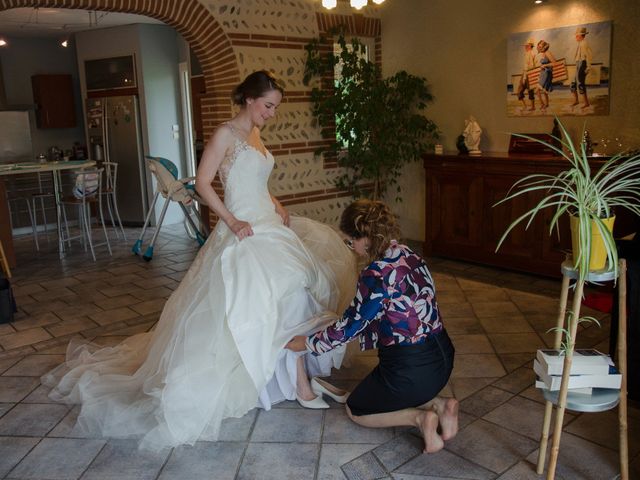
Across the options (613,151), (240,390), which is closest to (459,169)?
(613,151)

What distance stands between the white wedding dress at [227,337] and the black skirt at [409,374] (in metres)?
0.51

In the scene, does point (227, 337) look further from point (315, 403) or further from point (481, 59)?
point (481, 59)

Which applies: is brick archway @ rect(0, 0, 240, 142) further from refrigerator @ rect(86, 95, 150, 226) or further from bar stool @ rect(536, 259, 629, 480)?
bar stool @ rect(536, 259, 629, 480)

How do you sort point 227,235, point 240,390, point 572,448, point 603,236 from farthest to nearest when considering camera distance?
point 227,235, point 240,390, point 572,448, point 603,236

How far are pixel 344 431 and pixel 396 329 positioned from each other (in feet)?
2.06

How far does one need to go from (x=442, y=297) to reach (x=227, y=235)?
2244 mm

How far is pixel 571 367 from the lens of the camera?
218cm

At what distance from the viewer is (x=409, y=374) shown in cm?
260

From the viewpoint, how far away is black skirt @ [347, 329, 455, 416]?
260 cm

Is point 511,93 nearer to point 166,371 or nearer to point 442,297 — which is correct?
point 442,297

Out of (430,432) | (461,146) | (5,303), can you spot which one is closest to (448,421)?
(430,432)

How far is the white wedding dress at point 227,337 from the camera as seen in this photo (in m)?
2.85

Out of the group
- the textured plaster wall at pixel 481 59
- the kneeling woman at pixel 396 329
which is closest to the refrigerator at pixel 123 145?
the textured plaster wall at pixel 481 59

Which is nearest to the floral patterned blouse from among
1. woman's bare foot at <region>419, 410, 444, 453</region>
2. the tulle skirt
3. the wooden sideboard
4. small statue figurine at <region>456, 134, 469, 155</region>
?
woman's bare foot at <region>419, 410, 444, 453</region>
